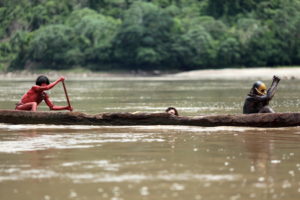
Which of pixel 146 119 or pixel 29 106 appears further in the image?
pixel 29 106

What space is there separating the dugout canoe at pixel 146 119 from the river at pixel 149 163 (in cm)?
17

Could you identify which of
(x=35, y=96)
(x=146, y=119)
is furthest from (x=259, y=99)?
(x=35, y=96)

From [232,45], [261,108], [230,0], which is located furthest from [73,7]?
[261,108]

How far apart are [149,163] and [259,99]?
588 cm

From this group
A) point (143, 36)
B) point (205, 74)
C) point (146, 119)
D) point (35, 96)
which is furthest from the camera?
point (143, 36)

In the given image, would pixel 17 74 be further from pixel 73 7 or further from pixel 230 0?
pixel 230 0

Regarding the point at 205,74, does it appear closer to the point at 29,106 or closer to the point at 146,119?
the point at 29,106

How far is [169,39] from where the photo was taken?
313ft

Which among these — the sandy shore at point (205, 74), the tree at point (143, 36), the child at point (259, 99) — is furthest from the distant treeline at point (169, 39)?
the child at point (259, 99)

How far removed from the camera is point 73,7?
12144 centimetres

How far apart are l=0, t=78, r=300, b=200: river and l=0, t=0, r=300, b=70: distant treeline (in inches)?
2962

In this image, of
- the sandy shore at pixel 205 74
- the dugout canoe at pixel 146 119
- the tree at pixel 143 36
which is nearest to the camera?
the dugout canoe at pixel 146 119

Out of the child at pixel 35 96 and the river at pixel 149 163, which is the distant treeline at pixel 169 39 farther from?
the river at pixel 149 163

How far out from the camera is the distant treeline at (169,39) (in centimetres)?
9081
